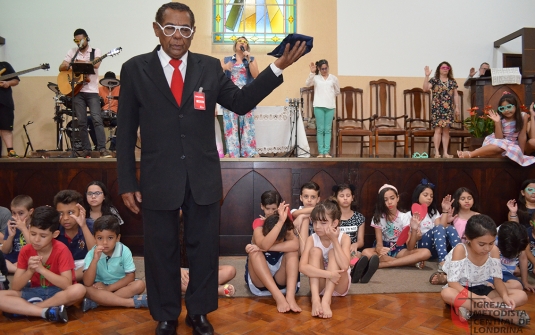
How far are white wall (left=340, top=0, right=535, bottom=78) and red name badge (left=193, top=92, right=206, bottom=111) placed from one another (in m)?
6.17

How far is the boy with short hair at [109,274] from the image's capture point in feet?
8.77

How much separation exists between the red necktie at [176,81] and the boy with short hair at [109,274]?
1215 millimetres

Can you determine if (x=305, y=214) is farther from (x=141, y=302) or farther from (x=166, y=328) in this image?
(x=166, y=328)

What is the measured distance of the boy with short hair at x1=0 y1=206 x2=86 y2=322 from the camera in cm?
246

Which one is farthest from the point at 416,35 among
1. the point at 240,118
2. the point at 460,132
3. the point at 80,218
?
the point at 80,218

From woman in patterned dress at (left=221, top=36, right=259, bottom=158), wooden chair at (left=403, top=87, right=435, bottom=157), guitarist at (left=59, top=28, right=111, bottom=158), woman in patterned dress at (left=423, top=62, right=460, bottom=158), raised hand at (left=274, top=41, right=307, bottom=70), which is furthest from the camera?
wooden chair at (left=403, top=87, right=435, bottom=157)

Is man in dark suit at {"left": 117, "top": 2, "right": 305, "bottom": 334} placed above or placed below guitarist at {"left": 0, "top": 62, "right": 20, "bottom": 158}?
below

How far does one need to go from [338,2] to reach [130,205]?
22.5 feet

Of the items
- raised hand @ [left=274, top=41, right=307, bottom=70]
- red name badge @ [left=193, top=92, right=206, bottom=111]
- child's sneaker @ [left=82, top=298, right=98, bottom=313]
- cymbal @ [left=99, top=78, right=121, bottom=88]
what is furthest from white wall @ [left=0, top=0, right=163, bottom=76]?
raised hand @ [left=274, top=41, right=307, bottom=70]

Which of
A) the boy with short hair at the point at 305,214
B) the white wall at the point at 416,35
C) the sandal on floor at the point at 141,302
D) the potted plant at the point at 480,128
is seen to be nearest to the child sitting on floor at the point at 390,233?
the boy with short hair at the point at 305,214

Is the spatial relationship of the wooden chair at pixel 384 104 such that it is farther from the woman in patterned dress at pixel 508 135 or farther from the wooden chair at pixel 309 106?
the woman in patterned dress at pixel 508 135

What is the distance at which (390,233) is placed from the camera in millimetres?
3900

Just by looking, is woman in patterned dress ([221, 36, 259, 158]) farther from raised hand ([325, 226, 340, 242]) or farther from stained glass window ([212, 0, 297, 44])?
stained glass window ([212, 0, 297, 44])

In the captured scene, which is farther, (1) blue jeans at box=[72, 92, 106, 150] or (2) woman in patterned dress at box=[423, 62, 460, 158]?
(2) woman in patterned dress at box=[423, 62, 460, 158]
